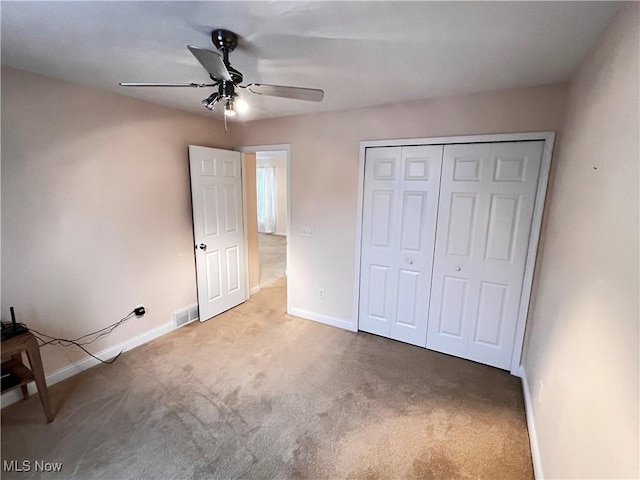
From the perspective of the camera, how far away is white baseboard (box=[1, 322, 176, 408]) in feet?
6.95

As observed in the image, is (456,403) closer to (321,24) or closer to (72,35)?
(321,24)

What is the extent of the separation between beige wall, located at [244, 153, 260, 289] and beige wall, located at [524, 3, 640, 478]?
10.4 feet

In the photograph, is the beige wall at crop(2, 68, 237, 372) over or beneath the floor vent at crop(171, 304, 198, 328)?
over

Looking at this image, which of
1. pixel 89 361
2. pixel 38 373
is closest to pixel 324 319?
pixel 89 361

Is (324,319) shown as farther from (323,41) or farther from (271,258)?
(271,258)

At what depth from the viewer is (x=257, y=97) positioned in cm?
255

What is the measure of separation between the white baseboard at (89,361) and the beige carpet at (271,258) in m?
1.75

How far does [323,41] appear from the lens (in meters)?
1.57

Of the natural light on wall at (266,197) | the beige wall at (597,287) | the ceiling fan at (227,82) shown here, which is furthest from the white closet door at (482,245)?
the natural light on wall at (266,197)

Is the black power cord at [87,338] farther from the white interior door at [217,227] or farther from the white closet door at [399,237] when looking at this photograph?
the white closet door at [399,237]

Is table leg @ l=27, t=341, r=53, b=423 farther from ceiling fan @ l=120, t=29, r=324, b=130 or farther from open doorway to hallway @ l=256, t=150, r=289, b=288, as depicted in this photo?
open doorway to hallway @ l=256, t=150, r=289, b=288

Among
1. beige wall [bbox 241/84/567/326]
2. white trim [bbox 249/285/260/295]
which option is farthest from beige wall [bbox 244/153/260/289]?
beige wall [bbox 241/84/567/326]

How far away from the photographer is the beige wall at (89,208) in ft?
6.70

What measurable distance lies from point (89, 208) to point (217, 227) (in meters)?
1.23
